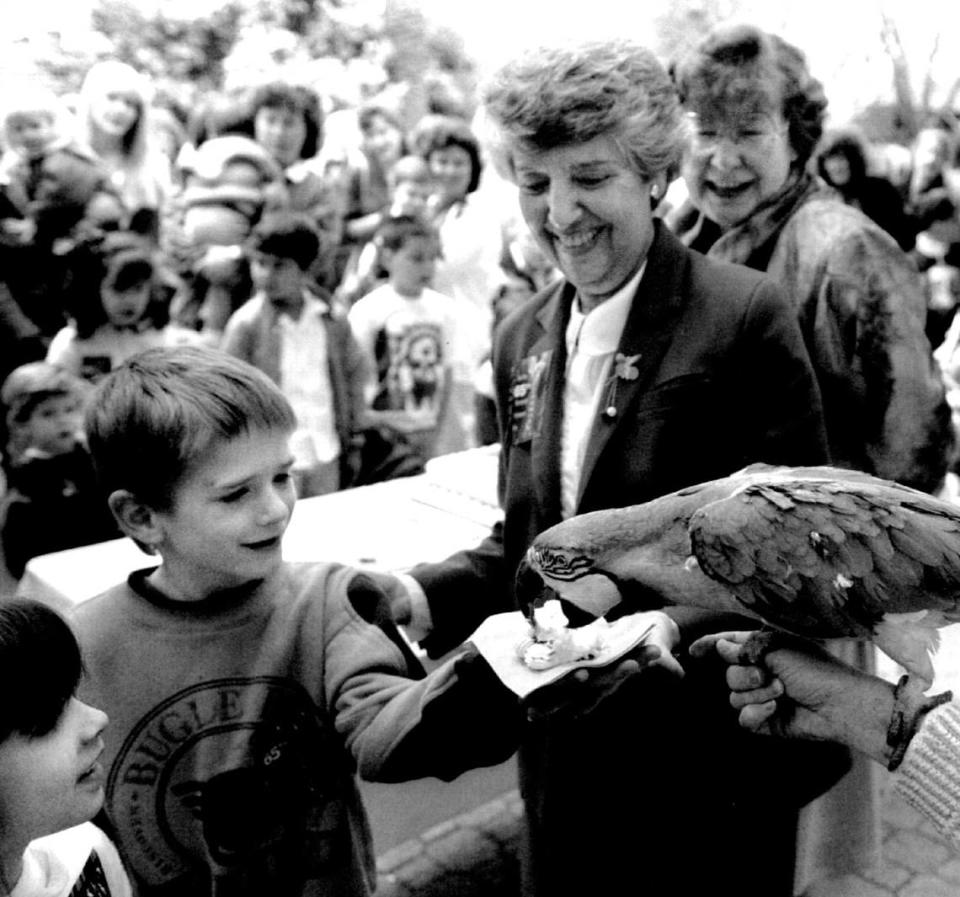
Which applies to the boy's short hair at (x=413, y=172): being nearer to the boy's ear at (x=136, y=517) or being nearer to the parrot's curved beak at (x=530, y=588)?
the boy's ear at (x=136, y=517)

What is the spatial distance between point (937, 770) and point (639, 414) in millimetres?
852

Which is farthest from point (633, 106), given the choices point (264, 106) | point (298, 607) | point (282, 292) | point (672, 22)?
point (672, 22)

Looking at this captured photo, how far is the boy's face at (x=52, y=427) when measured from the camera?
12.6 feet

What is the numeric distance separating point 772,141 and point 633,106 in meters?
0.89

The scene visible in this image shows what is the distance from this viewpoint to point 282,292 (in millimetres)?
4711

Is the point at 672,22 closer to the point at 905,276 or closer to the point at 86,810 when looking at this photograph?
the point at 905,276

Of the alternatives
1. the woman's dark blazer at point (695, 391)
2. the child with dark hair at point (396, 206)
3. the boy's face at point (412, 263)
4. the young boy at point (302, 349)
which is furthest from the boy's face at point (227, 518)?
the child with dark hair at point (396, 206)

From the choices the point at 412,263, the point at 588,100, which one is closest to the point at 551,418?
the point at 588,100

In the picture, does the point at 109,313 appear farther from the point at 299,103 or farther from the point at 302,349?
the point at 299,103

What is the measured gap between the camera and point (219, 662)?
1.77 m

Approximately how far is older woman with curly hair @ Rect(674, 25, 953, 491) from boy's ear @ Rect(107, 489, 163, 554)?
1.76 metres

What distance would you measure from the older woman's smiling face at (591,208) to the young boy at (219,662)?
73cm

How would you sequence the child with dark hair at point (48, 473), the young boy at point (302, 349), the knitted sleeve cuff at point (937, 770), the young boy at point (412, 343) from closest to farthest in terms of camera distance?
the knitted sleeve cuff at point (937, 770)
the child with dark hair at point (48, 473)
the young boy at point (302, 349)
the young boy at point (412, 343)

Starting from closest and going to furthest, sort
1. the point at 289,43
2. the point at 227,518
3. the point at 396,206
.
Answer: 1. the point at 227,518
2. the point at 396,206
3. the point at 289,43
